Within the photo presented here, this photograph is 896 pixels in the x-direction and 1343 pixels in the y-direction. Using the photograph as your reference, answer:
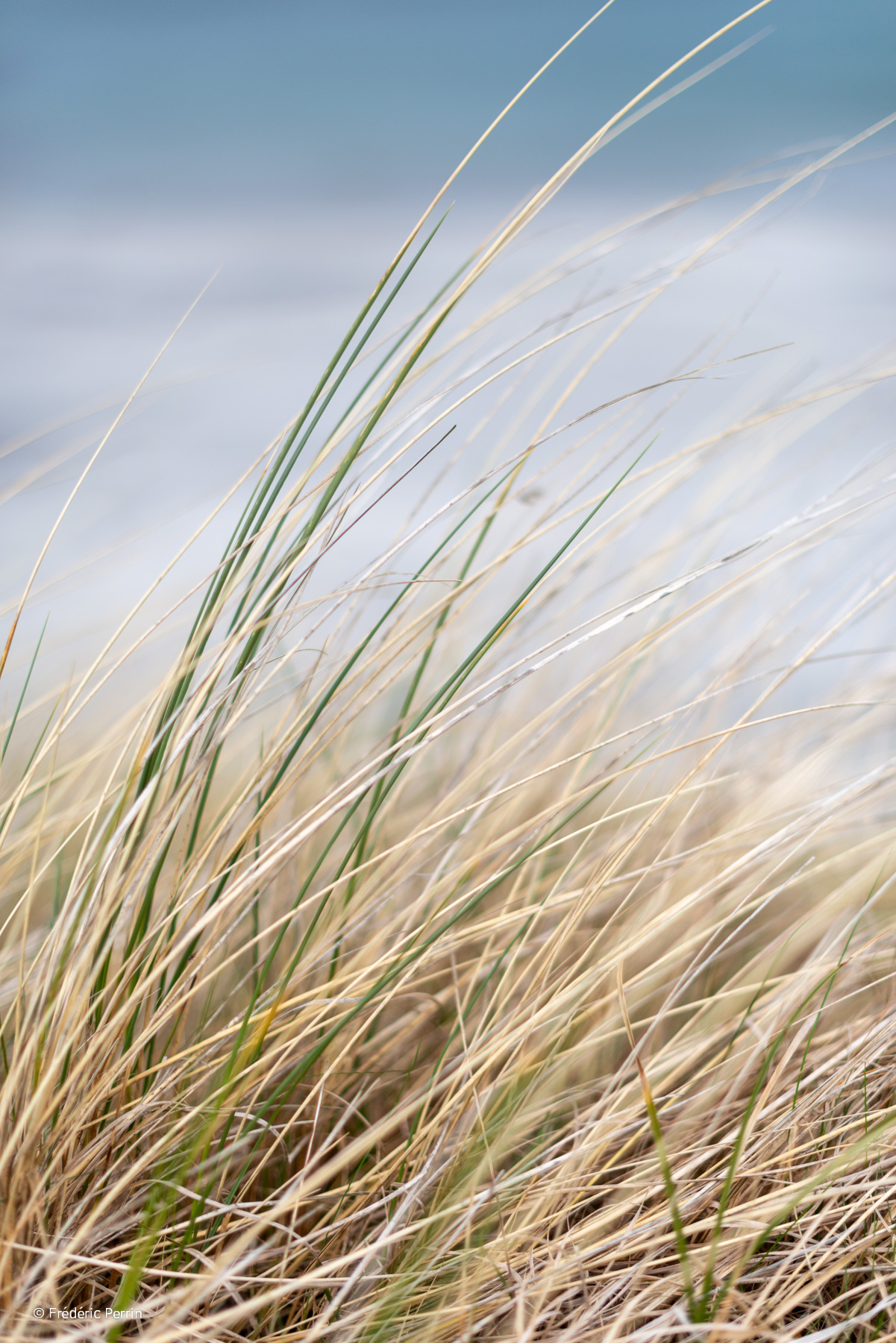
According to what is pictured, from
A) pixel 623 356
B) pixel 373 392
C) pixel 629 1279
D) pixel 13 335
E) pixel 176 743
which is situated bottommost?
pixel 629 1279

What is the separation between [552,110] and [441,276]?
0.39m

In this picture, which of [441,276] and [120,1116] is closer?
[120,1116]

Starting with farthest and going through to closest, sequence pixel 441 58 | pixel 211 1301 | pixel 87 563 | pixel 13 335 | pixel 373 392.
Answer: pixel 13 335, pixel 441 58, pixel 87 563, pixel 373 392, pixel 211 1301

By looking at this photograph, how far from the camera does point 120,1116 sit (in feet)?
1.42

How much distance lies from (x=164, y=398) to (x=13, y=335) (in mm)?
342

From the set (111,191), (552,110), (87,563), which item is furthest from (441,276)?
(87,563)

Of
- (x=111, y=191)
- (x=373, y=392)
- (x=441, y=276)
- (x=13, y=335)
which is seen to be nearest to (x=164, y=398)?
(x=13, y=335)

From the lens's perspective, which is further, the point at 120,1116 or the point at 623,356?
the point at 623,356

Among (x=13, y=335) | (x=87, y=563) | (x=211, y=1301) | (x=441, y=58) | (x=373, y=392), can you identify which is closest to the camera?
(x=211, y=1301)

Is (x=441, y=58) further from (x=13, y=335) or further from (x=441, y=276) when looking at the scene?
(x=13, y=335)

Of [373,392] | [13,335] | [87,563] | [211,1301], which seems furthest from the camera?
[13,335]

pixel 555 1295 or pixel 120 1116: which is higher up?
pixel 120 1116

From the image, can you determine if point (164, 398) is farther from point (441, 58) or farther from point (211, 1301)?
point (211, 1301)

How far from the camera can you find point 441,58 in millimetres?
1431
